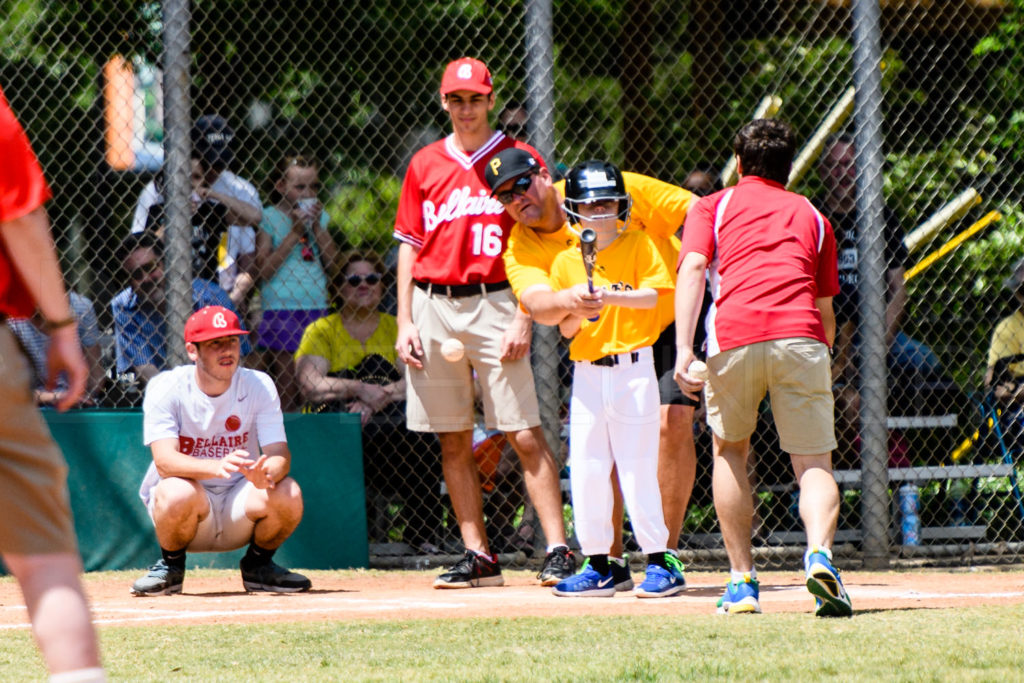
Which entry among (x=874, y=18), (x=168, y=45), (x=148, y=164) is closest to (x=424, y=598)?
(x=168, y=45)

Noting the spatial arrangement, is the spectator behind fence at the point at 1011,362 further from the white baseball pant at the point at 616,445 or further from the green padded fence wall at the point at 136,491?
the green padded fence wall at the point at 136,491

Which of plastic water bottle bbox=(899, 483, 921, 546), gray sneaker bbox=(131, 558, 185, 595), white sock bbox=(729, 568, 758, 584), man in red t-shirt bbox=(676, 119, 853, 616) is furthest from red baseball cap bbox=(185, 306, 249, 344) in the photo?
plastic water bottle bbox=(899, 483, 921, 546)

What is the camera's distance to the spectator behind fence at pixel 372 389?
7.48 metres

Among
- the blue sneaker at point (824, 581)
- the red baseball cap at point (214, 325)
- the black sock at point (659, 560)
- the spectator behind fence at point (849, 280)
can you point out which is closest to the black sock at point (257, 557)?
the red baseball cap at point (214, 325)

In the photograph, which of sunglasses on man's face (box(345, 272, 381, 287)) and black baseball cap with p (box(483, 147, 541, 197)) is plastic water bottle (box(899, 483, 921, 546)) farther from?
sunglasses on man's face (box(345, 272, 381, 287))

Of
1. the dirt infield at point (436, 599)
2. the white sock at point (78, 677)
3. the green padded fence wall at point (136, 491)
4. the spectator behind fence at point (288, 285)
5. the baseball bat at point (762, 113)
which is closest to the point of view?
the white sock at point (78, 677)

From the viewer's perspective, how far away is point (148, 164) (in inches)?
362

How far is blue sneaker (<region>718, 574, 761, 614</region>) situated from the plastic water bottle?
9.03ft

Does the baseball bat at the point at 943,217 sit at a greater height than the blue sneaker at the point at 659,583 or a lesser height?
greater

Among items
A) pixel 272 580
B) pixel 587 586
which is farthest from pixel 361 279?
pixel 587 586

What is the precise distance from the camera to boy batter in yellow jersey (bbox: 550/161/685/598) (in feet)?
18.3

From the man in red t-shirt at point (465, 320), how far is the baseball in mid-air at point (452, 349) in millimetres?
39

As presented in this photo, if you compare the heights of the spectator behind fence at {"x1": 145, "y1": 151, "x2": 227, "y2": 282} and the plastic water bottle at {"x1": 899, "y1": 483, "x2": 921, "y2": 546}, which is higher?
the spectator behind fence at {"x1": 145, "y1": 151, "x2": 227, "y2": 282}

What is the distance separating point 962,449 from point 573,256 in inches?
128
